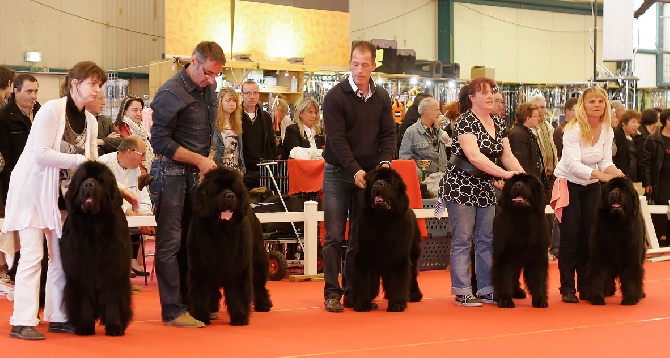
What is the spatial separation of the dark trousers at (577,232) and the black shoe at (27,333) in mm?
3832

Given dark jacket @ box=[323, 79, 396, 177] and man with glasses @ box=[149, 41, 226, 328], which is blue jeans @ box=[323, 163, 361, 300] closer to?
dark jacket @ box=[323, 79, 396, 177]

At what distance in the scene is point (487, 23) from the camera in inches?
918

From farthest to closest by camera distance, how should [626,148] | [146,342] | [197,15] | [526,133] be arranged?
[197,15], [626,148], [526,133], [146,342]

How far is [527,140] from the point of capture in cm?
920

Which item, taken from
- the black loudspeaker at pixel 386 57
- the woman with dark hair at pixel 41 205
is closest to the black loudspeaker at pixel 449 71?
the black loudspeaker at pixel 386 57

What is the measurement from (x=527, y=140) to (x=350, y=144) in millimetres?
3251

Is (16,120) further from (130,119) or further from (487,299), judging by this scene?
(487,299)

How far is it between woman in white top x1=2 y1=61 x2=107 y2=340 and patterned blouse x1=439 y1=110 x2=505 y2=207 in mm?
2659

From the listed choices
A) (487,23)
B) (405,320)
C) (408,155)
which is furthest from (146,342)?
(487,23)

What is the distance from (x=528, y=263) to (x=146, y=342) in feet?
9.19

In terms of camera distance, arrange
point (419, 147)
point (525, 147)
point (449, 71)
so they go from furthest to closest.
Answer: point (449, 71), point (419, 147), point (525, 147)

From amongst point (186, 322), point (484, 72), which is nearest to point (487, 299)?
point (186, 322)

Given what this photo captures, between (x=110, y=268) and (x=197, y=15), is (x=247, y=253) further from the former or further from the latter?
(x=197, y=15)

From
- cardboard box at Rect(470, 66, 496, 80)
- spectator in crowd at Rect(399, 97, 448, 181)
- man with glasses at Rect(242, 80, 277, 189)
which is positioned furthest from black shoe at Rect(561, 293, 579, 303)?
cardboard box at Rect(470, 66, 496, 80)
